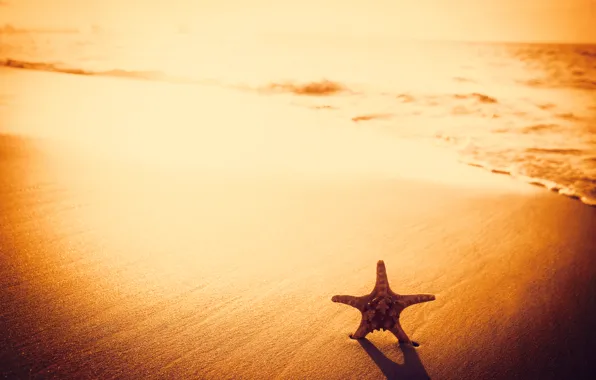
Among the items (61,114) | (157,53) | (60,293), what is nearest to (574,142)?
(60,293)

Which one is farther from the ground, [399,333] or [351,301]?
[351,301]

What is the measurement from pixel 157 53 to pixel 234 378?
53.1 ft

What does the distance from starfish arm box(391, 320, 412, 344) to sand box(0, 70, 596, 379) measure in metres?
0.06

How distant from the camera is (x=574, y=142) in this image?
6496mm

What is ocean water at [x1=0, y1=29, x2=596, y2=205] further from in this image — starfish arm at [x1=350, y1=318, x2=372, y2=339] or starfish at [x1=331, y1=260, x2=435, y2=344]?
starfish arm at [x1=350, y1=318, x2=372, y2=339]

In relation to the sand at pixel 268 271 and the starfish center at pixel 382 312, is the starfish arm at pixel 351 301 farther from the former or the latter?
the sand at pixel 268 271

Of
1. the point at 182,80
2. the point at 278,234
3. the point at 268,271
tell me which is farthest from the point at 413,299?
the point at 182,80

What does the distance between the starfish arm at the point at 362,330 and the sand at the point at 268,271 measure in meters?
0.07

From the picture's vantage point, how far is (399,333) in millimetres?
1902

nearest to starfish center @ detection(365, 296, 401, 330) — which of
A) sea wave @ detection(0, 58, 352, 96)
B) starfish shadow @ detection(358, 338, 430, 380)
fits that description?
starfish shadow @ detection(358, 338, 430, 380)

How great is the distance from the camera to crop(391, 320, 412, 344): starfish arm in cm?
189

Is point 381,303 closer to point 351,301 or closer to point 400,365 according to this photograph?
point 351,301

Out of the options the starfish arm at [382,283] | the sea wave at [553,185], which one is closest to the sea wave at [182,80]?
the sea wave at [553,185]

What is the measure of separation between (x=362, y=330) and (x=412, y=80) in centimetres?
1145
